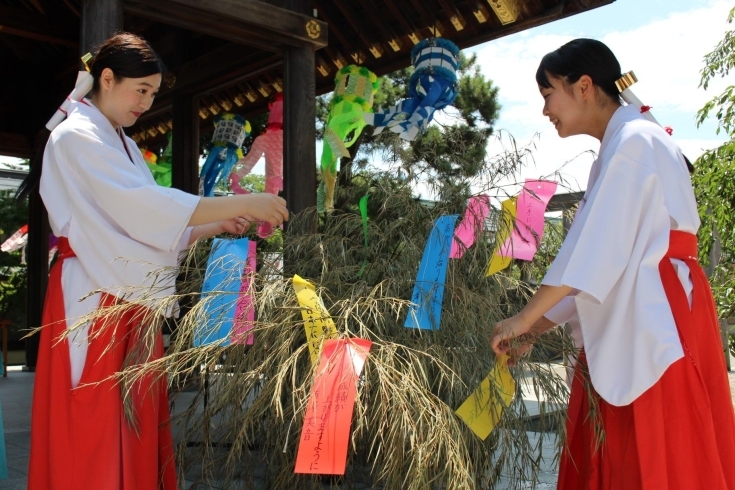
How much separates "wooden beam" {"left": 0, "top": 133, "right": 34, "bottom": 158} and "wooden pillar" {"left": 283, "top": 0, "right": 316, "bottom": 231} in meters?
3.99

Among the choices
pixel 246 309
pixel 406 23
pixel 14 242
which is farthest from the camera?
pixel 14 242

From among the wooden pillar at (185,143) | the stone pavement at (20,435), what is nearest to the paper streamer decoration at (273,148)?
the wooden pillar at (185,143)

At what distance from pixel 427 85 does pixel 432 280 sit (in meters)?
2.09

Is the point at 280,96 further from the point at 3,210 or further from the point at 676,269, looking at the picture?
the point at 3,210

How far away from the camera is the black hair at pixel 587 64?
1.48 meters

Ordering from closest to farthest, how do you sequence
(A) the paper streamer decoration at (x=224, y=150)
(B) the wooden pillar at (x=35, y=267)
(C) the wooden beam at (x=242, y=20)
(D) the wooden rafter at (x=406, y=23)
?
(C) the wooden beam at (x=242, y=20), (D) the wooden rafter at (x=406, y=23), (A) the paper streamer decoration at (x=224, y=150), (B) the wooden pillar at (x=35, y=267)

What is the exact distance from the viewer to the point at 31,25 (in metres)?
4.13

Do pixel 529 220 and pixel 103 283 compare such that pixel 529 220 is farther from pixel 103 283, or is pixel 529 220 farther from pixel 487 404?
pixel 103 283

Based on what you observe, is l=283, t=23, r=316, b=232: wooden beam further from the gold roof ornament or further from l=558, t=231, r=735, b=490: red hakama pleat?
l=558, t=231, r=735, b=490: red hakama pleat

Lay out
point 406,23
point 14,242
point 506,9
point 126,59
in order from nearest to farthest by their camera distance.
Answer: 1. point 126,59
2. point 506,9
3. point 406,23
4. point 14,242

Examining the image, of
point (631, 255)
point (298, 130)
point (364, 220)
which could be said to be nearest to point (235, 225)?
point (364, 220)

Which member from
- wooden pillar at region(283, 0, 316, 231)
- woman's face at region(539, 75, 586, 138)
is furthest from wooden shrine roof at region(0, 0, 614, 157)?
woman's face at region(539, 75, 586, 138)

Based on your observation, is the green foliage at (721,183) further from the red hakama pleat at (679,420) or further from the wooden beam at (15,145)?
the wooden beam at (15,145)

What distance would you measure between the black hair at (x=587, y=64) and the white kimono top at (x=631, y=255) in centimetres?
14
